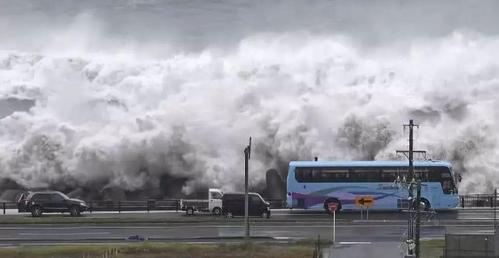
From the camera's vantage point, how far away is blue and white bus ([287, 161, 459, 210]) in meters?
64.2

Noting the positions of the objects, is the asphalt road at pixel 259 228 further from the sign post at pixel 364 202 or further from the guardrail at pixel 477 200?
the guardrail at pixel 477 200

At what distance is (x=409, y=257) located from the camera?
35.2m

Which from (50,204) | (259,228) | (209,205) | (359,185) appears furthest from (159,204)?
(259,228)

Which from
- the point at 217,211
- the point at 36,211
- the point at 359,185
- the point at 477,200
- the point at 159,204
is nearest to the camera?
the point at 359,185

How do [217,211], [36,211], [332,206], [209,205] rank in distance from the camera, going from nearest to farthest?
[332,206]
[36,211]
[217,211]
[209,205]

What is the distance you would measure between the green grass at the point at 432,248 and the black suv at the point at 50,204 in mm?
30132

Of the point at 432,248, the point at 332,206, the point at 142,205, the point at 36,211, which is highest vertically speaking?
the point at 332,206

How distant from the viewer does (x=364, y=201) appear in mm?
60344

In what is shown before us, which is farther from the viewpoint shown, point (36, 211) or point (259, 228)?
point (36, 211)

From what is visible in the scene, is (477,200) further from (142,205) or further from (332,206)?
(142,205)

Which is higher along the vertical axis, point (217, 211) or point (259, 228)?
point (217, 211)

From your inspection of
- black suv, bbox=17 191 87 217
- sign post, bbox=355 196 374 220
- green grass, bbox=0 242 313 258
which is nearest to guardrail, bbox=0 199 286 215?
black suv, bbox=17 191 87 217

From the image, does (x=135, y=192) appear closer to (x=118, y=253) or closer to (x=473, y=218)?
(x=473, y=218)

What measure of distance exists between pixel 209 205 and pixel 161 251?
81.0ft
